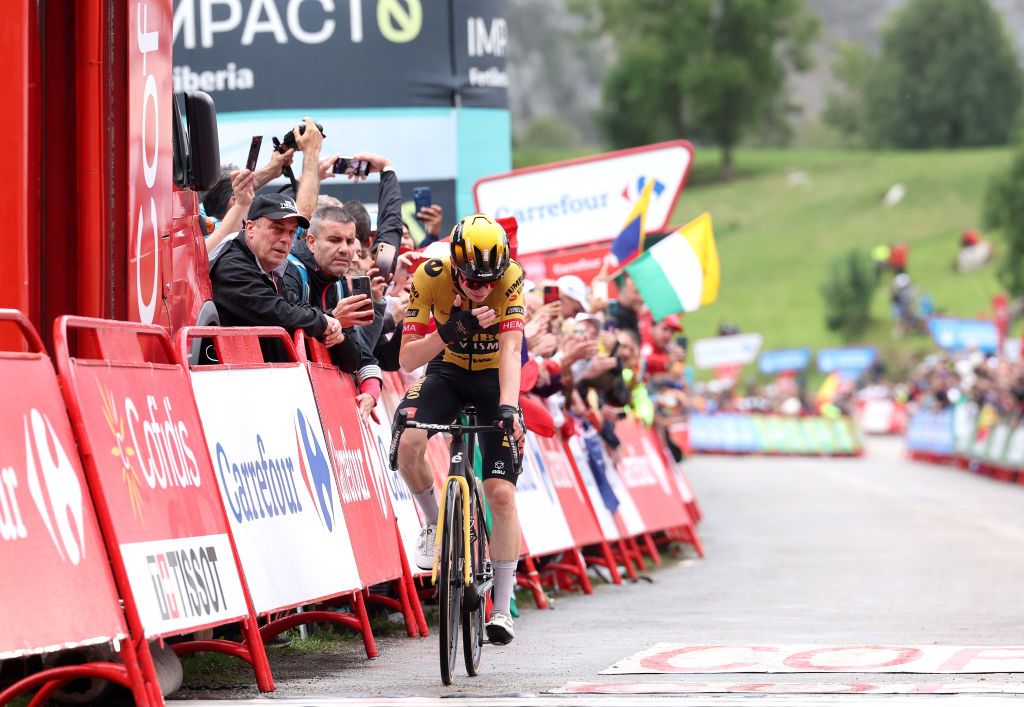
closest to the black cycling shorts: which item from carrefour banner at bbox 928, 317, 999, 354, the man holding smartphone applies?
the man holding smartphone

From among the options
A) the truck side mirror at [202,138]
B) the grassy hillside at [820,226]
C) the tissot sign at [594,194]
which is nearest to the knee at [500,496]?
the truck side mirror at [202,138]

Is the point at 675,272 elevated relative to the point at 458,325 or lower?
elevated

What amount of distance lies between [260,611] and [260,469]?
65 centimetres

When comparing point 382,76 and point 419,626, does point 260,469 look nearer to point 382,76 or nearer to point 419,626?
point 419,626

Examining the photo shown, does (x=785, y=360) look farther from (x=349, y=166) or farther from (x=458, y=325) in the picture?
(x=458, y=325)

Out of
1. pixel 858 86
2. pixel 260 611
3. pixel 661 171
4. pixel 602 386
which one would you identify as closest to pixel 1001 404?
pixel 661 171

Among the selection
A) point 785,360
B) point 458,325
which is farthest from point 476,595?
point 785,360

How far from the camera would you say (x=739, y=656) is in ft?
26.8

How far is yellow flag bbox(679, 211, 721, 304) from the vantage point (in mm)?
17609

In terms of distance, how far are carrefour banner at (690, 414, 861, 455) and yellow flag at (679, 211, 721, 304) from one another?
34.8 m

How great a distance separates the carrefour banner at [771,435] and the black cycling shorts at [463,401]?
44.8 meters

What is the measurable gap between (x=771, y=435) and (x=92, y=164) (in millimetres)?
46760

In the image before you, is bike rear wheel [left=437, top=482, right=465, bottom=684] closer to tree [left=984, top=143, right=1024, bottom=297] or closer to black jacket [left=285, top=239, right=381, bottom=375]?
black jacket [left=285, top=239, right=381, bottom=375]

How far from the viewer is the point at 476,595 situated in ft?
25.1
